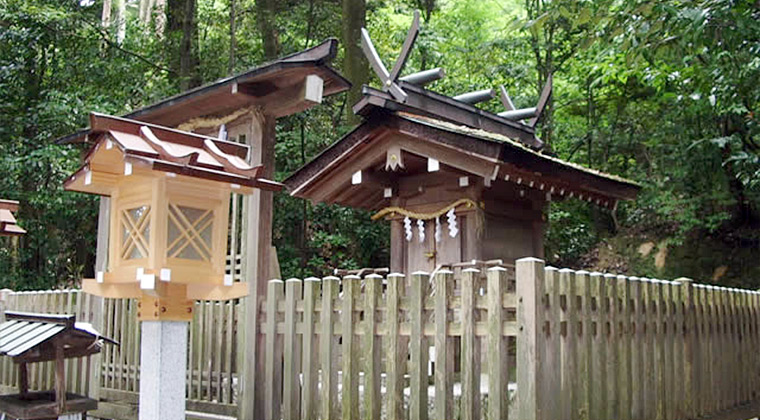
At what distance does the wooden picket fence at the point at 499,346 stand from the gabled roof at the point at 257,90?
7.56 feet

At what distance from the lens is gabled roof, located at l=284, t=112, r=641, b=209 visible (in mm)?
9109

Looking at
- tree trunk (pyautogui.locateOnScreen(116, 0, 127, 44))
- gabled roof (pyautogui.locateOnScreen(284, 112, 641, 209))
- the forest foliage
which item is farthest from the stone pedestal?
tree trunk (pyautogui.locateOnScreen(116, 0, 127, 44))

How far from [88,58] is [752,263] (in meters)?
17.0

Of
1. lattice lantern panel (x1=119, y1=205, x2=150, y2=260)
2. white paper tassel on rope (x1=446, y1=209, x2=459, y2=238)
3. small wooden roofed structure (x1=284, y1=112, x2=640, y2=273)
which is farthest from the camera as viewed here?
white paper tassel on rope (x1=446, y1=209, x2=459, y2=238)

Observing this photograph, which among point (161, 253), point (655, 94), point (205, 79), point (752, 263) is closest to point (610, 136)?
point (655, 94)

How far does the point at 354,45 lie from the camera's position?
1606 centimetres

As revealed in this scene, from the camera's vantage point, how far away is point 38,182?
598 inches

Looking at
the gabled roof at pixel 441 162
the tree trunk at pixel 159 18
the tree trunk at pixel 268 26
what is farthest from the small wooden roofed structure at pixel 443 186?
the tree trunk at pixel 159 18

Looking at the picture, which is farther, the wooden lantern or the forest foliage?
the forest foliage

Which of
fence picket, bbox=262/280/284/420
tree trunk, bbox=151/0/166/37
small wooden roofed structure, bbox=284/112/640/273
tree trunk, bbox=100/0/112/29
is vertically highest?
tree trunk, bbox=100/0/112/29

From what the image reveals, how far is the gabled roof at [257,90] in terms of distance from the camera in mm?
7180

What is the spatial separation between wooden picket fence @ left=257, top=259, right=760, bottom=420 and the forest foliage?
5.73 metres

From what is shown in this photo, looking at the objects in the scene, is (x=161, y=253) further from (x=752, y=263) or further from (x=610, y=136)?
(x=610, y=136)

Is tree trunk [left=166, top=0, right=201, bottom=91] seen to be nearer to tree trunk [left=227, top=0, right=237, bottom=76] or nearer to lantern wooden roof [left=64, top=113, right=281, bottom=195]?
tree trunk [left=227, top=0, right=237, bottom=76]
